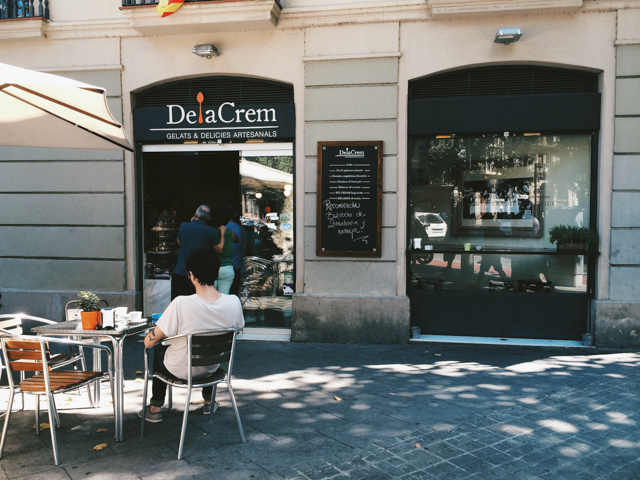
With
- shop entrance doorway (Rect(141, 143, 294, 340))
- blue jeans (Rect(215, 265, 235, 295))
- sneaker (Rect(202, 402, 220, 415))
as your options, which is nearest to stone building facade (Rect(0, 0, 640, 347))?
shop entrance doorway (Rect(141, 143, 294, 340))

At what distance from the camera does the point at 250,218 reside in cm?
831

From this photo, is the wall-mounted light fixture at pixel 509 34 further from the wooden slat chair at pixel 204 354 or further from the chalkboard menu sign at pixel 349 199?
the wooden slat chair at pixel 204 354

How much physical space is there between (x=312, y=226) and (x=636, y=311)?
448cm

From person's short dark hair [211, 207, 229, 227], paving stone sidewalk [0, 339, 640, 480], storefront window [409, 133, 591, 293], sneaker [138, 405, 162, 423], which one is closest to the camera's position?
paving stone sidewalk [0, 339, 640, 480]

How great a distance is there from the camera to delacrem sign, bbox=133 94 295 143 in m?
7.81

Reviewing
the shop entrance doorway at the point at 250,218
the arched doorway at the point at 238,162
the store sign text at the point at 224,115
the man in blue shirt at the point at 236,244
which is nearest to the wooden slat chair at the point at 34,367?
the man in blue shirt at the point at 236,244

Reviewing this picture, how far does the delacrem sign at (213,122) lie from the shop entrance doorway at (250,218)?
0.20 metres

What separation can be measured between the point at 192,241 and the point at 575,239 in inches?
200

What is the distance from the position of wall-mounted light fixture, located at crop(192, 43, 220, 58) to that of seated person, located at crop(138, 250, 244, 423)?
4.56m

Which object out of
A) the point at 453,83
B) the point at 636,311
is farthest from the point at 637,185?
the point at 453,83

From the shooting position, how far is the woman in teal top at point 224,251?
22.9ft

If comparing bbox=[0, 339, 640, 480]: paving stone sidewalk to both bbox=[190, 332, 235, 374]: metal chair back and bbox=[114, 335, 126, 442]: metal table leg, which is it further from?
bbox=[190, 332, 235, 374]: metal chair back

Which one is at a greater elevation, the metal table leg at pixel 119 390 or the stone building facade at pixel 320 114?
the stone building facade at pixel 320 114

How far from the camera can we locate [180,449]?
3.75 meters
